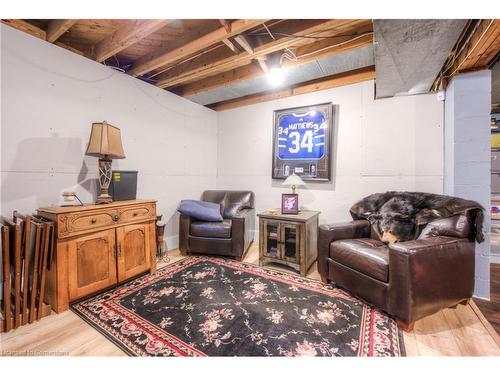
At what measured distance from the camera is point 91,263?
1.97 m

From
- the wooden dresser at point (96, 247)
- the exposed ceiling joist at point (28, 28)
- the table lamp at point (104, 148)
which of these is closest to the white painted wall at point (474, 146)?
the wooden dresser at point (96, 247)

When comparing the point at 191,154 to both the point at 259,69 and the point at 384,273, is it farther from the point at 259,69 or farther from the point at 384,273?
the point at 384,273

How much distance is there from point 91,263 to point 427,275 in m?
2.78

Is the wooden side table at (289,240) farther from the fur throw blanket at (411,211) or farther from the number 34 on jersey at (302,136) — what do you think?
the number 34 on jersey at (302,136)

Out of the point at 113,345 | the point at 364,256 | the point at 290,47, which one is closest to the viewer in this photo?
the point at 113,345

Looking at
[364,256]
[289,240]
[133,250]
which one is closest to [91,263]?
[133,250]

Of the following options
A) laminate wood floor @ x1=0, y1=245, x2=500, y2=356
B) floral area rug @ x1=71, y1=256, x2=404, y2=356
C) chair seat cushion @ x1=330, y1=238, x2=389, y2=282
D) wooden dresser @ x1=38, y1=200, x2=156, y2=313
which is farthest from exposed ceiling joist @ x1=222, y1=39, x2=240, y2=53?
laminate wood floor @ x1=0, y1=245, x2=500, y2=356

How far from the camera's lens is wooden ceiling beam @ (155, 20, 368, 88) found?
6.28 feet

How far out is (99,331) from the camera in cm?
157

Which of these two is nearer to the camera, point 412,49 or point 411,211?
point 412,49

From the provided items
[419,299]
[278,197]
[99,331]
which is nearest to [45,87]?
[99,331]

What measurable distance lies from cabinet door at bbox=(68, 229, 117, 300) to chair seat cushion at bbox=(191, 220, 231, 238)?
1034 mm

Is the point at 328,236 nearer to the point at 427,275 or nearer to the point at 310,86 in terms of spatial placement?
the point at 427,275

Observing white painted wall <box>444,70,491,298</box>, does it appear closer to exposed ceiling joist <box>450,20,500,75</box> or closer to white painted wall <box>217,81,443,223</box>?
exposed ceiling joist <box>450,20,500,75</box>
